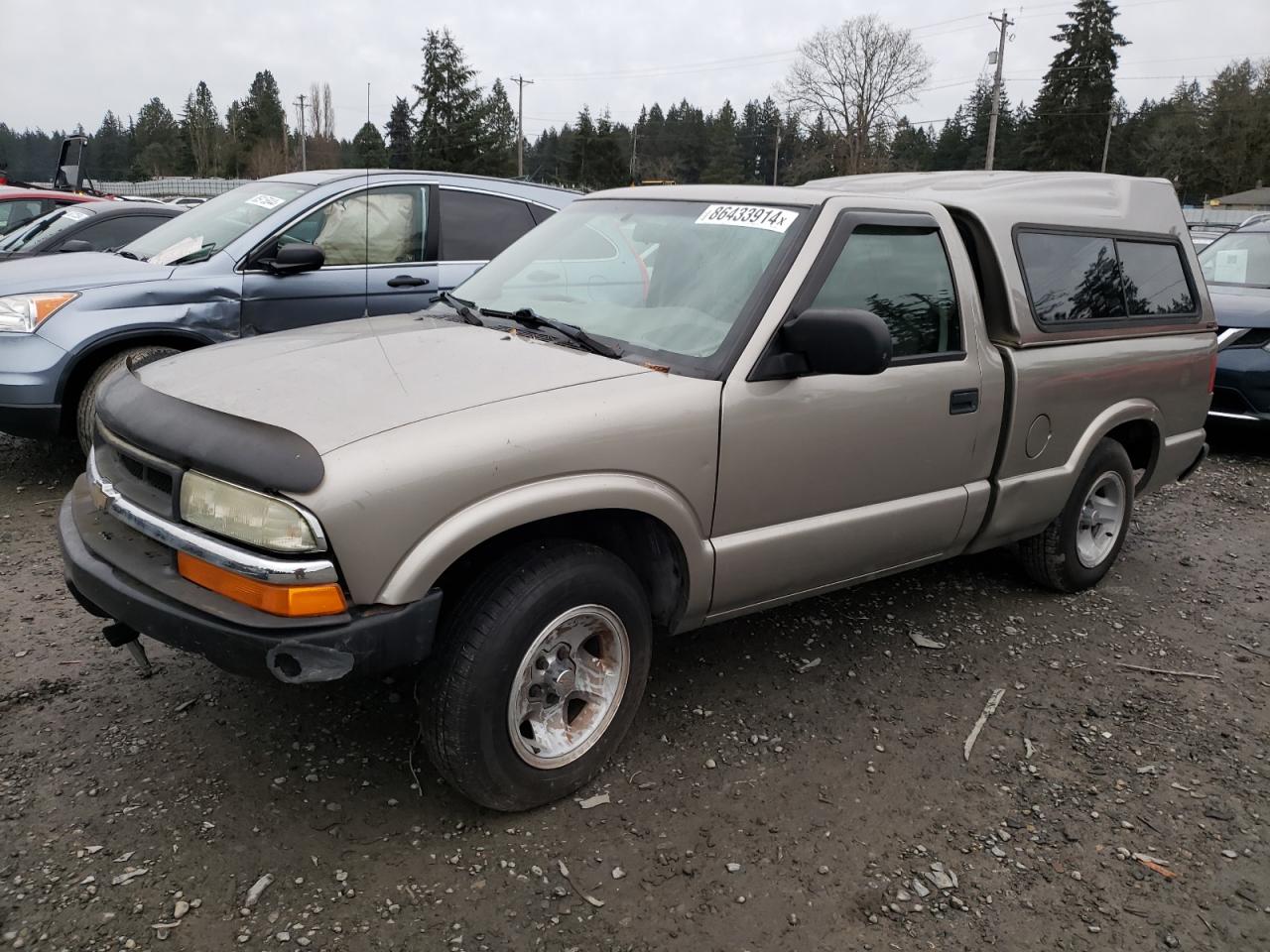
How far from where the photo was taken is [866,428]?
3275mm

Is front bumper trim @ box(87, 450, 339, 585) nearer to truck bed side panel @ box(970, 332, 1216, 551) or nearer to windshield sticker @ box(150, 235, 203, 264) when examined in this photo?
truck bed side panel @ box(970, 332, 1216, 551)

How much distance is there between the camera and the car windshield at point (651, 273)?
10.2 feet

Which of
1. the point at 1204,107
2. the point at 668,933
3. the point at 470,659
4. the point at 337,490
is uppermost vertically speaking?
the point at 1204,107

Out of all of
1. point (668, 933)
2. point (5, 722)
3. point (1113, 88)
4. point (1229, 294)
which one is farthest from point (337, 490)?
point (1113, 88)

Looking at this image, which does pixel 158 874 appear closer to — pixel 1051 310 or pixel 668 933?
pixel 668 933

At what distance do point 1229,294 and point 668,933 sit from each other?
8.19m

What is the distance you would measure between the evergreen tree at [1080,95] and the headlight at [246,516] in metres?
71.8

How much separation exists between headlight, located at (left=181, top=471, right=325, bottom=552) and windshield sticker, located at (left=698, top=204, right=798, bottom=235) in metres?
1.89

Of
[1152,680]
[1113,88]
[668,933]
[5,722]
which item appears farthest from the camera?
[1113,88]

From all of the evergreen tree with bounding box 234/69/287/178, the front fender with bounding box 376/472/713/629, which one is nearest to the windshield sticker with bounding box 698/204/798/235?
the front fender with bounding box 376/472/713/629

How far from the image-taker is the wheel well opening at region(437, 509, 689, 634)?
2.81 m

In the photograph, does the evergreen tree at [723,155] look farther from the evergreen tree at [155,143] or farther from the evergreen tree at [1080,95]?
the evergreen tree at [155,143]

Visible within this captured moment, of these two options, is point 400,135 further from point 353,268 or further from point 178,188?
point 353,268

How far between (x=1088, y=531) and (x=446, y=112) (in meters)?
61.4
